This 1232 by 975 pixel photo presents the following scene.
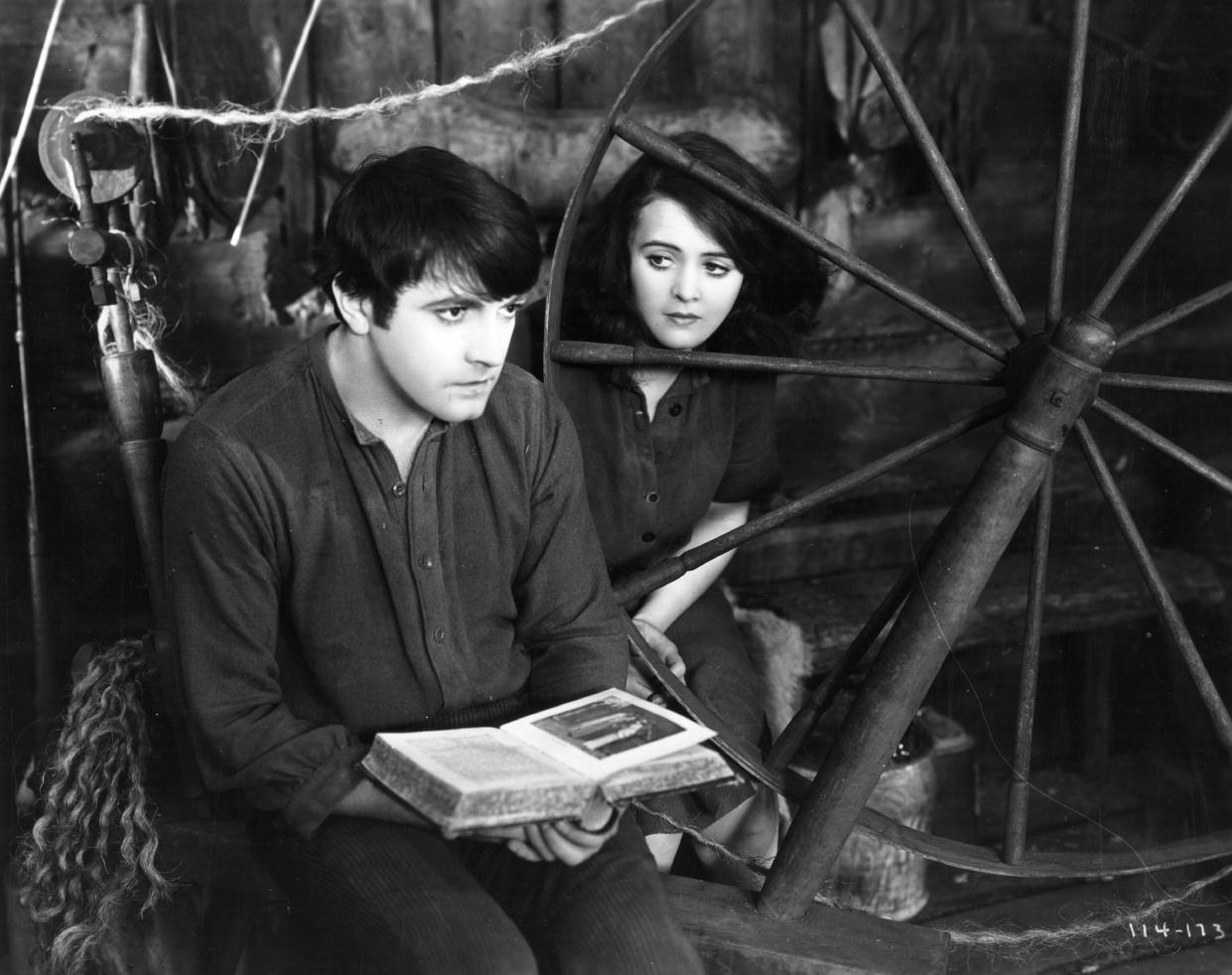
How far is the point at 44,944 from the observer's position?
5.61ft

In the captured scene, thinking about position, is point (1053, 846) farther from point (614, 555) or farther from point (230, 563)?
point (230, 563)

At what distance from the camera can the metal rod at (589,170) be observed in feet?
5.15

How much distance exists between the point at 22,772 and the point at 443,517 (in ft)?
2.93

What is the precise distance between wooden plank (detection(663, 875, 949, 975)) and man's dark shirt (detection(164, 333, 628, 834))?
329 mm

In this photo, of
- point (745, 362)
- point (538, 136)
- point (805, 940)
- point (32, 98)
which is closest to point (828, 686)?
point (805, 940)

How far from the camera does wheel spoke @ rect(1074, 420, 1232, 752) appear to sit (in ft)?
5.33

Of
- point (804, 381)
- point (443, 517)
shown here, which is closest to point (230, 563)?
point (443, 517)

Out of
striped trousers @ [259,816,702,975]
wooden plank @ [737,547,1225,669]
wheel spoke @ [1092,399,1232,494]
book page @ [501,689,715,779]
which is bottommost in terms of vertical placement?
wooden plank @ [737,547,1225,669]

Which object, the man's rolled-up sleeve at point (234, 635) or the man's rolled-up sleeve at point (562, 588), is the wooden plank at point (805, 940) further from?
the man's rolled-up sleeve at point (234, 635)

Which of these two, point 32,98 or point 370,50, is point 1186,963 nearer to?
point 370,50

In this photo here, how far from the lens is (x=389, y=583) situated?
151cm

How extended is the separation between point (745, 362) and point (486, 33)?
824 millimetres

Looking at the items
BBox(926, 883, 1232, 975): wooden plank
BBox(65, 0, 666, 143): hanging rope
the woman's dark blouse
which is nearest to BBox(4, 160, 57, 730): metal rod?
BBox(65, 0, 666, 143): hanging rope

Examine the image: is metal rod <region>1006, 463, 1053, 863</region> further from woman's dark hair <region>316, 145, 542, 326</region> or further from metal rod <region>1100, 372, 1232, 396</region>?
woman's dark hair <region>316, 145, 542, 326</region>
